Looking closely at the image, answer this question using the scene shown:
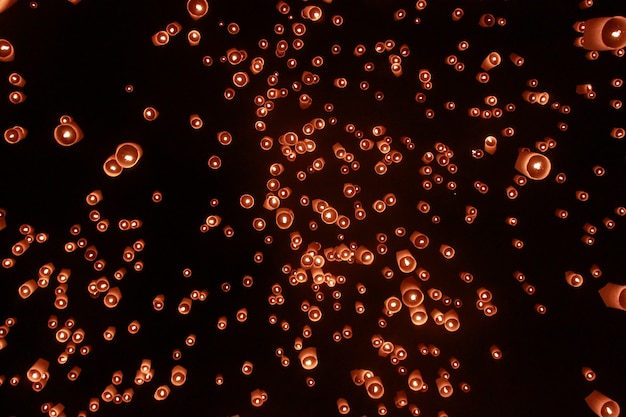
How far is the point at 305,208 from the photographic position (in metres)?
1.32

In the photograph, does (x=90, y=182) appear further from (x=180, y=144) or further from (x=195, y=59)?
(x=195, y=59)

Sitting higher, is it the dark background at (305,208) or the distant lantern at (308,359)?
the dark background at (305,208)

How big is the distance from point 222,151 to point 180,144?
0.39 feet

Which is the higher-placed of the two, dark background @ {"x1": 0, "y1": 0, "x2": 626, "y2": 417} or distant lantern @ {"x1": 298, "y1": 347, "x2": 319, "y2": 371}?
dark background @ {"x1": 0, "y1": 0, "x2": 626, "y2": 417}

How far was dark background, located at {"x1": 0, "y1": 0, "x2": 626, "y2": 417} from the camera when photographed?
4.20 ft

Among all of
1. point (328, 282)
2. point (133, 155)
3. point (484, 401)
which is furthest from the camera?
point (484, 401)

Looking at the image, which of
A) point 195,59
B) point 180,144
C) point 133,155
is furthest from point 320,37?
point 133,155

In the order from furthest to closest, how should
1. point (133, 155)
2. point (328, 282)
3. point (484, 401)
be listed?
point (484, 401), point (328, 282), point (133, 155)

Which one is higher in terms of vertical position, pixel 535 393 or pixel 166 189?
pixel 166 189

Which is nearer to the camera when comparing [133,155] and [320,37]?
[133,155]

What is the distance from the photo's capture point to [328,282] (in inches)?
49.7

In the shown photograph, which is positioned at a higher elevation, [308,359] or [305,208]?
[305,208]

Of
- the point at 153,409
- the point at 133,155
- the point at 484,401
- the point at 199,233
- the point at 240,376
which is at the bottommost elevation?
the point at 153,409

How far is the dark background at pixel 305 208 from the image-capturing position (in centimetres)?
128
